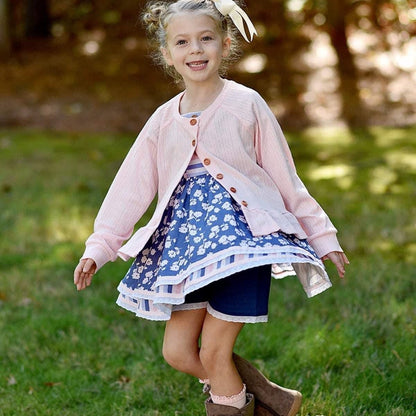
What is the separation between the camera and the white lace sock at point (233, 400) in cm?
273

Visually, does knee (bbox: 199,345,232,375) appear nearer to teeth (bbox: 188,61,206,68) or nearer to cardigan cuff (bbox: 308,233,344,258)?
cardigan cuff (bbox: 308,233,344,258)

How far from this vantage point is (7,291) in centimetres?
448

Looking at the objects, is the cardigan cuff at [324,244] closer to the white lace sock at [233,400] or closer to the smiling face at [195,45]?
the white lace sock at [233,400]

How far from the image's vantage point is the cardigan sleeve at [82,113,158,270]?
286 centimetres

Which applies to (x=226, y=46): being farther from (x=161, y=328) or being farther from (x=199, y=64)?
(x=161, y=328)

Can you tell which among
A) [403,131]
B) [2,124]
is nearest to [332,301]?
[403,131]

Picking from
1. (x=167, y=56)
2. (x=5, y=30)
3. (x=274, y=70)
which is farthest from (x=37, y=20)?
(x=167, y=56)

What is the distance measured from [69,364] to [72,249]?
1.66m

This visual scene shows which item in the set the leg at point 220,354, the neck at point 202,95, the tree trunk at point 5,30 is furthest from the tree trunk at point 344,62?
the leg at point 220,354

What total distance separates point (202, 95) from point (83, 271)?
2.54 ft

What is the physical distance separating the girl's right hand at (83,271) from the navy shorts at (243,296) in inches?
18.5

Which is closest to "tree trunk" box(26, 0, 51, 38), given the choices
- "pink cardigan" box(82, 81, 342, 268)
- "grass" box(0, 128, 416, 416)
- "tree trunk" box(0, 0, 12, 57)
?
"tree trunk" box(0, 0, 12, 57)

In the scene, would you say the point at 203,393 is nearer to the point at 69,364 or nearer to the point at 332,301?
the point at 69,364

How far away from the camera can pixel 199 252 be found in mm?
2535
